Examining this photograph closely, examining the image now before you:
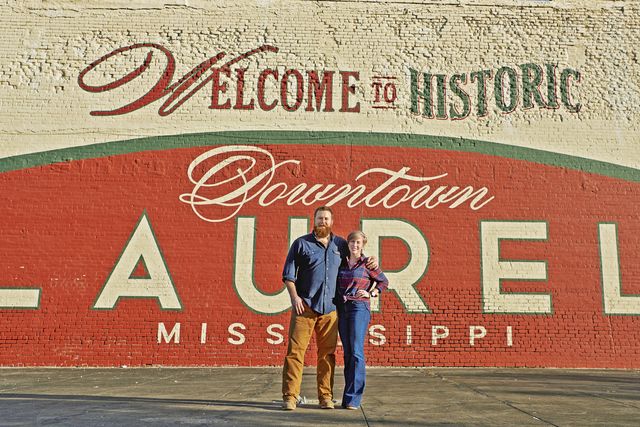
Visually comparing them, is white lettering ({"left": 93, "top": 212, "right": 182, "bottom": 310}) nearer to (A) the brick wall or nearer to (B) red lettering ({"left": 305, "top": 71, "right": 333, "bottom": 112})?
(A) the brick wall

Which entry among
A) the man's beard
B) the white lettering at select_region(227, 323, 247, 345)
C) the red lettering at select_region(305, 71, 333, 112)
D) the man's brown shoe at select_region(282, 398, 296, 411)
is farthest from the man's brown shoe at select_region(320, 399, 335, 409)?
the red lettering at select_region(305, 71, 333, 112)

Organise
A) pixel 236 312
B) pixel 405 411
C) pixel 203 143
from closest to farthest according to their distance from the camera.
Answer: pixel 405 411, pixel 236 312, pixel 203 143

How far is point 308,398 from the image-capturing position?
5734 mm

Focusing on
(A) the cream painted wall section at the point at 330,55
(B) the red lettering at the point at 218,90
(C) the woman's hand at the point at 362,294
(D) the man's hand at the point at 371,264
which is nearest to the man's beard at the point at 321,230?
(D) the man's hand at the point at 371,264

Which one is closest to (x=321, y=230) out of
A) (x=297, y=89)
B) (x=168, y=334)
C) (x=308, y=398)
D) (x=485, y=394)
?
(x=308, y=398)

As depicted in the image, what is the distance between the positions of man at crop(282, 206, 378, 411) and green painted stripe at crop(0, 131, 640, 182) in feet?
17.2

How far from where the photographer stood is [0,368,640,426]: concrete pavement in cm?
439

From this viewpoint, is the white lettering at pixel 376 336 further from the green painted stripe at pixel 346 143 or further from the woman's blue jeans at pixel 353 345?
the woman's blue jeans at pixel 353 345

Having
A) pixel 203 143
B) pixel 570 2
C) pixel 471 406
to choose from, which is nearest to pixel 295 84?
pixel 203 143

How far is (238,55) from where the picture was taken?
34.8ft

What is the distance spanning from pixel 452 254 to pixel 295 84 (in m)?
4.08

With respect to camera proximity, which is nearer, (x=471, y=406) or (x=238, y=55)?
(x=471, y=406)

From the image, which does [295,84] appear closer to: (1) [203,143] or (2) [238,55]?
(2) [238,55]

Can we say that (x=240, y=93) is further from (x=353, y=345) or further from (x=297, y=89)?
(x=353, y=345)
